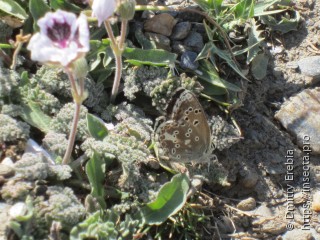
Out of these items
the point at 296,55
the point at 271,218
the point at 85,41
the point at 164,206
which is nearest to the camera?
the point at 85,41

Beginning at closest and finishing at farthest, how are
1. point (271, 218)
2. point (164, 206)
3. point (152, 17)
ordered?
point (164, 206), point (271, 218), point (152, 17)

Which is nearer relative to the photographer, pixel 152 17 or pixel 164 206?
pixel 164 206

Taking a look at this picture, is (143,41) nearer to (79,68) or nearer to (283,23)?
(283,23)

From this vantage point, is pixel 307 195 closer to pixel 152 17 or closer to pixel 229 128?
pixel 229 128

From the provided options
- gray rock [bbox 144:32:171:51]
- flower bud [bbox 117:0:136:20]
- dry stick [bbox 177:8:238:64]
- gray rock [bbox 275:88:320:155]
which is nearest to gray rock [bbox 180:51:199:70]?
gray rock [bbox 144:32:171:51]

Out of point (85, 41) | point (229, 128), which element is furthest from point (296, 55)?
point (85, 41)

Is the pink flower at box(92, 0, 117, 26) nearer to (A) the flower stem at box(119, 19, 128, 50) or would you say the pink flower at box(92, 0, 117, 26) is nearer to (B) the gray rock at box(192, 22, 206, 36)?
(A) the flower stem at box(119, 19, 128, 50)

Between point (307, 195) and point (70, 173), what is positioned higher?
point (70, 173)
